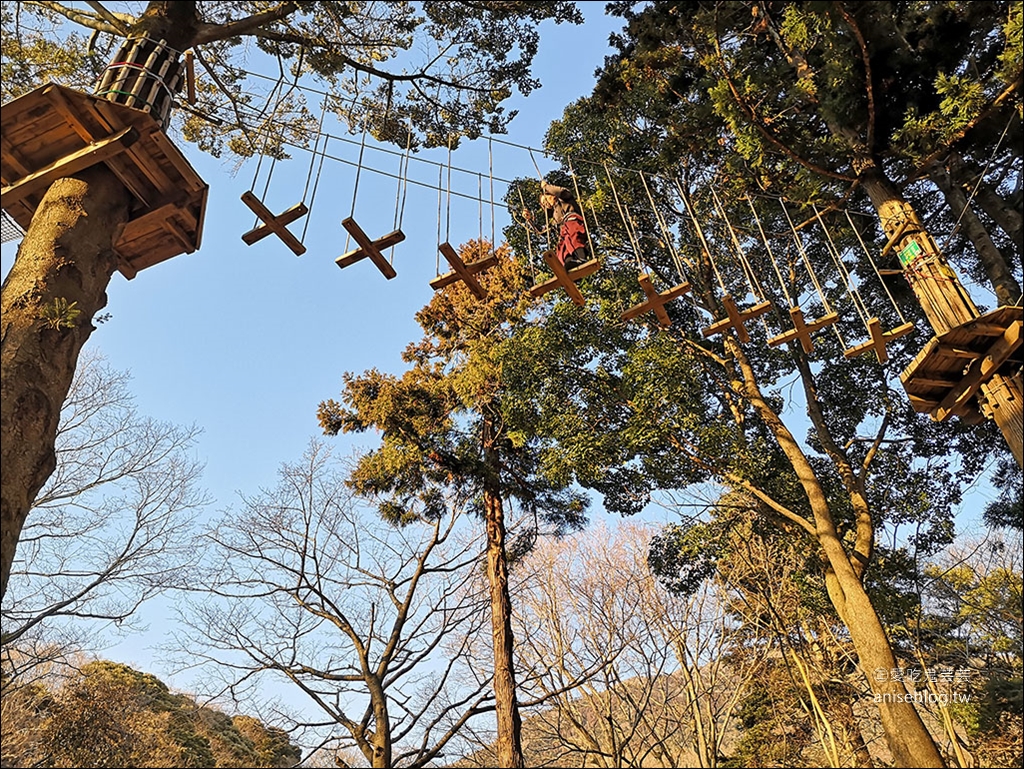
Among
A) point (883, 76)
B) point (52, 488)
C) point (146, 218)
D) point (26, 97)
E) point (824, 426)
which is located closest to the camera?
point (26, 97)

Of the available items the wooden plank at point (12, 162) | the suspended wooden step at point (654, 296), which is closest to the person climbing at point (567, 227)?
the suspended wooden step at point (654, 296)

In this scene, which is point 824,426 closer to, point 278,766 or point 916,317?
point 916,317

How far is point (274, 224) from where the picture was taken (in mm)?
4672

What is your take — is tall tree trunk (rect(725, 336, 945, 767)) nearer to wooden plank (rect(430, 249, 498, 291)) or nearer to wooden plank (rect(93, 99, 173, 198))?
wooden plank (rect(430, 249, 498, 291))

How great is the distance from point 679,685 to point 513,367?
631 cm

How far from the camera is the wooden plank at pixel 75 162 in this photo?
3158mm

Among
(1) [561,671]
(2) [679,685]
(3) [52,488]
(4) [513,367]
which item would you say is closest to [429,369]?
(4) [513,367]

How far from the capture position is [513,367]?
28.9ft

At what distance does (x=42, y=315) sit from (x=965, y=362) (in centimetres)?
515

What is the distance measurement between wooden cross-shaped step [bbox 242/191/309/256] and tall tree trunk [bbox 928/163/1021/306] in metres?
5.22

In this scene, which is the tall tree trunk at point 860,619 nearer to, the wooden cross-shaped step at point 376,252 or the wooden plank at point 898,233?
the wooden plank at point 898,233

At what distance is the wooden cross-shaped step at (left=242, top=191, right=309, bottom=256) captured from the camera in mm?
4539

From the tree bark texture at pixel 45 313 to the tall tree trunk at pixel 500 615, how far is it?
6985 millimetres

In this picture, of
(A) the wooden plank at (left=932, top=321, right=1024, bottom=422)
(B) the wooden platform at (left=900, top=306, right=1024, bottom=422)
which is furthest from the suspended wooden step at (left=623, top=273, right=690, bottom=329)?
(A) the wooden plank at (left=932, top=321, right=1024, bottom=422)
